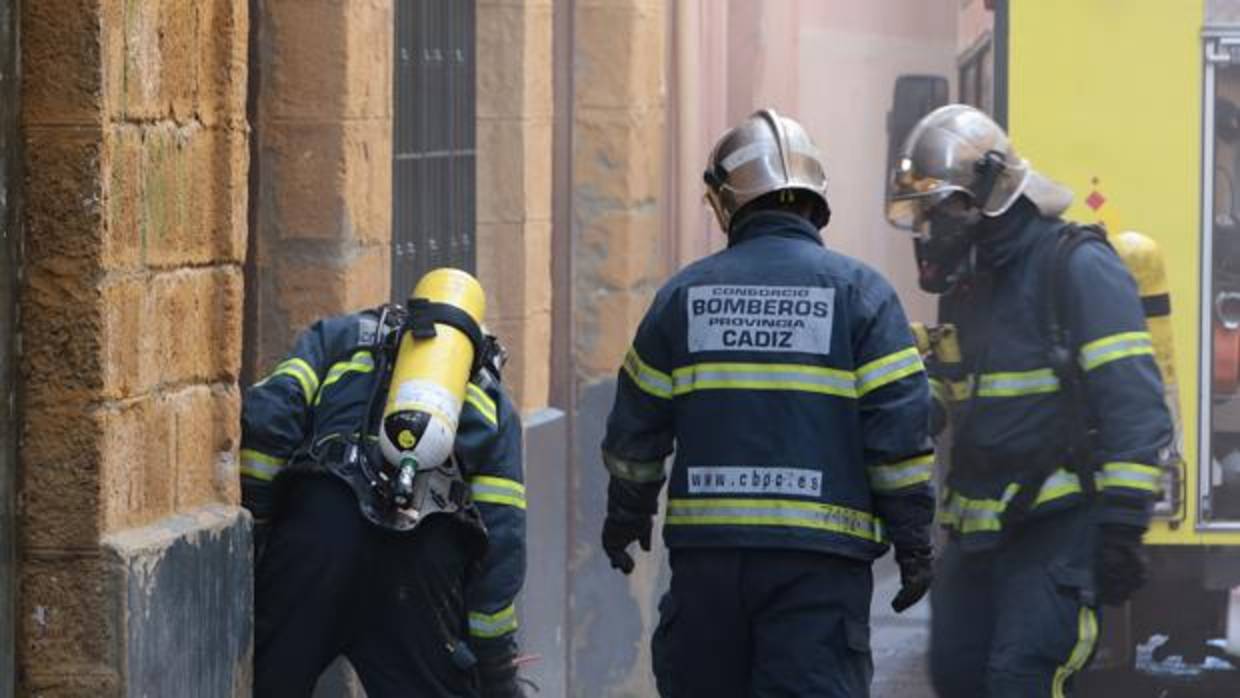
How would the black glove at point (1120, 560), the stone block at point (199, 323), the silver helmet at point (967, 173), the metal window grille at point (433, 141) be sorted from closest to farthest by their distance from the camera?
1. the stone block at point (199, 323)
2. the black glove at point (1120, 560)
3. the silver helmet at point (967, 173)
4. the metal window grille at point (433, 141)

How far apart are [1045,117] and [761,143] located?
3.52m

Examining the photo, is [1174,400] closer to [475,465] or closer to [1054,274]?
[1054,274]

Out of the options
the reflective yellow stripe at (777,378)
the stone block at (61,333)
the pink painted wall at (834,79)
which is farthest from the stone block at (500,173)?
the stone block at (61,333)

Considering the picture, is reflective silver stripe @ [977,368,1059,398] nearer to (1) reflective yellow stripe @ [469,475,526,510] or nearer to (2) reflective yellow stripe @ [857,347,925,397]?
(2) reflective yellow stripe @ [857,347,925,397]

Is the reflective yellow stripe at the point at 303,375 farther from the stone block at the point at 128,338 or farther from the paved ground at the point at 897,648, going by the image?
the paved ground at the point at 897,648

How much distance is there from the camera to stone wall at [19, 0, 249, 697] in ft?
18.0

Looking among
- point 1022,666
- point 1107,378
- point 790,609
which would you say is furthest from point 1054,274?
point 790,609

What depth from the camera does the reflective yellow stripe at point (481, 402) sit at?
22.6ft

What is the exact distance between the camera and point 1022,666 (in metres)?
7.95

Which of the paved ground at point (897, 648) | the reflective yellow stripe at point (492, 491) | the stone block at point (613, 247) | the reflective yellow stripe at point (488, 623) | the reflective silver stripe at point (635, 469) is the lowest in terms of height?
the paved ground at point (897, 648)

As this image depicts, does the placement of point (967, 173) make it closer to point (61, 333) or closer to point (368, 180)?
point (368, 180)

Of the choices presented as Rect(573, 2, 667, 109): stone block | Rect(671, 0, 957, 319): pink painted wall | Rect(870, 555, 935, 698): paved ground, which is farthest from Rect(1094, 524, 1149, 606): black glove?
Rect(671, 0, 957, 319): pink painted wall

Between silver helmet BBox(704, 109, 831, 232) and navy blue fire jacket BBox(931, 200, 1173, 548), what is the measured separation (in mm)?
1192

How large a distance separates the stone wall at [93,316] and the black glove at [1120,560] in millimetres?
2834
